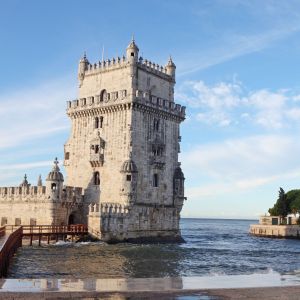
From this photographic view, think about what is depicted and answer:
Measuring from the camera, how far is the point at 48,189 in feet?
189

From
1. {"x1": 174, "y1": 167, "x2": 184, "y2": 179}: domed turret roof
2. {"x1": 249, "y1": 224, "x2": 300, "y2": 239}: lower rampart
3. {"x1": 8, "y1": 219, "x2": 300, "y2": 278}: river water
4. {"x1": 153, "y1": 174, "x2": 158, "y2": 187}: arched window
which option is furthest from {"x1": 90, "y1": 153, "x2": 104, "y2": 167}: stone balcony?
{"x1": 249, "y1": 224, "x2": 300, "y2": 239}: lower rampart

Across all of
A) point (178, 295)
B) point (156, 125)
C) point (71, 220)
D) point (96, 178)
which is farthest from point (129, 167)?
point (178, 295)

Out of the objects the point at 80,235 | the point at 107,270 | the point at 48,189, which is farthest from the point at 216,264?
the point at 48,189

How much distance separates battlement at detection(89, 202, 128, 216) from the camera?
55.2 metres

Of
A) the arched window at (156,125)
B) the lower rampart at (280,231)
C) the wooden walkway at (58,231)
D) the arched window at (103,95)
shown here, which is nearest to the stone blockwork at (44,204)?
the wooden walkway at (58,231)

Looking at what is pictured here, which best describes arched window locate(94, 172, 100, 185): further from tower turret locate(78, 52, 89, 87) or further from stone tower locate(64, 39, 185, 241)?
tower turret locate(78, 52, 89, 87)

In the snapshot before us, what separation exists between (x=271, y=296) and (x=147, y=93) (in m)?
44.6

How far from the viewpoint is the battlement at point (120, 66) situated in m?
61.0

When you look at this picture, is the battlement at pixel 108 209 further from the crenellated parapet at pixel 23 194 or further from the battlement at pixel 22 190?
the battlement at pixel 22 190

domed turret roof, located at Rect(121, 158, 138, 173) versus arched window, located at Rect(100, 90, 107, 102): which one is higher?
arched window, located at Rect(100, 90, 107, 102)

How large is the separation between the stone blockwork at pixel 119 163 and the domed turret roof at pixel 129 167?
11 centimetres

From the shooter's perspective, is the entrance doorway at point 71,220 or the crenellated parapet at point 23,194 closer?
the crenellated parapet at point 23,194

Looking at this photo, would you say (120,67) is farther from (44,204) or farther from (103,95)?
(44,204)

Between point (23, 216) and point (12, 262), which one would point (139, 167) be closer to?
point (23, 216)
